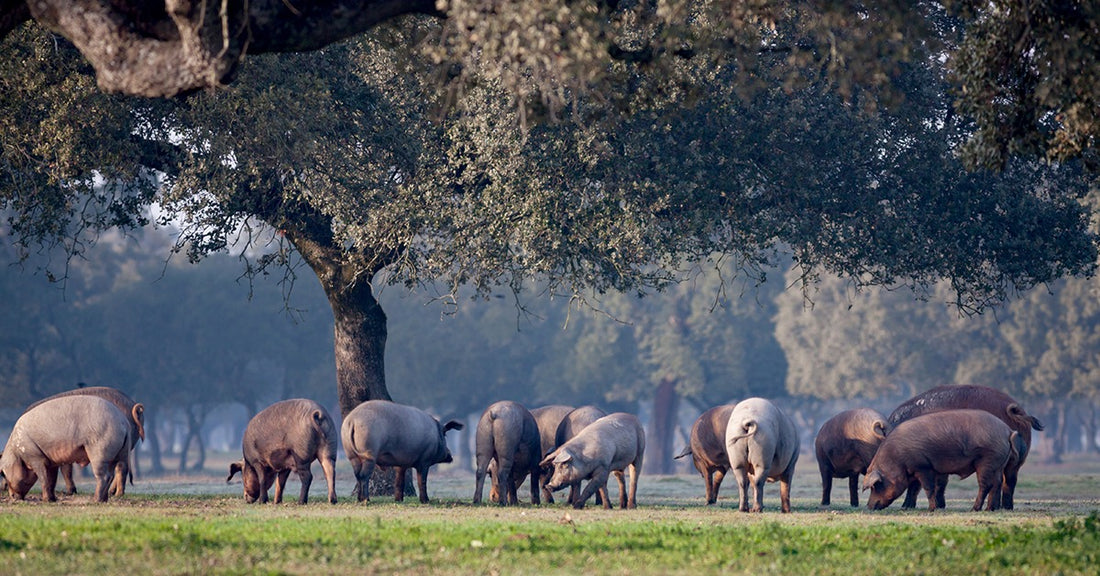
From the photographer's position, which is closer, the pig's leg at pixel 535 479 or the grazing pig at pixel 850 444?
the pig's leg at pixel 535 479

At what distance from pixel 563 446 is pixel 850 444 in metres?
7.21

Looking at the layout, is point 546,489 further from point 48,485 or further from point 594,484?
point 48,485

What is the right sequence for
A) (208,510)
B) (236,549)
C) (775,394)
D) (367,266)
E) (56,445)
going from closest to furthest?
(236,549) → (208,510) → (56,445) → (367,266) → (775,394)

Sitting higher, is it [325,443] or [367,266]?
[367,266]

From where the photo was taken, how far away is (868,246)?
26.6m

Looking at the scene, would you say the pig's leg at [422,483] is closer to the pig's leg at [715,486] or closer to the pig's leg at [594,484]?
the pig's leg at [594,484]

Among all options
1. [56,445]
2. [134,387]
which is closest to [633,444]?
[56,445]

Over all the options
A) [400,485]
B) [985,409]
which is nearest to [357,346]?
[400,485]

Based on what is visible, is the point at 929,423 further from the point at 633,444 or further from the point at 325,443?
the point at 325,443

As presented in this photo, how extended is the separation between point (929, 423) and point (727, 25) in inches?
399

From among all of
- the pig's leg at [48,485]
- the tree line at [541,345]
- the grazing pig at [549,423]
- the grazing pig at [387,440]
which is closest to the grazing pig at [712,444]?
the grazing pig at [549,423]

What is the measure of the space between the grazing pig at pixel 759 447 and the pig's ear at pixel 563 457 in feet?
9.27

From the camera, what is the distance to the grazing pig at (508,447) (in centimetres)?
2444

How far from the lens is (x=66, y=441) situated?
21812 millimetres
